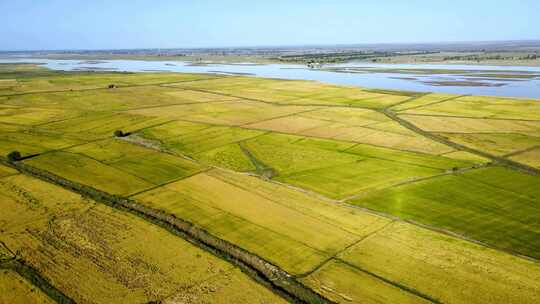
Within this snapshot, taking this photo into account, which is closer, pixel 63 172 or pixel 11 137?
pixel 63 172

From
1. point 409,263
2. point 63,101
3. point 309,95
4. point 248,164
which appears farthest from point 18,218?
point 309,95

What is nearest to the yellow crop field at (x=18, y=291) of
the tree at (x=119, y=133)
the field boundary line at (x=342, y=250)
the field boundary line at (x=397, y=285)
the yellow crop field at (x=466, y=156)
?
the field boundary line at (x=342, y=250)

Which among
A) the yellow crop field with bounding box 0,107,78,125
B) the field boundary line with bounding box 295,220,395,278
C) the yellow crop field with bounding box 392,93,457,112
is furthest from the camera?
the yellow crop field with bounding box 392,93,457,112

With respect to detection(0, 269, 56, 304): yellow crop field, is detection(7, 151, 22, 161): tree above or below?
above

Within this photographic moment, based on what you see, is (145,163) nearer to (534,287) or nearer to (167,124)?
(167,124)

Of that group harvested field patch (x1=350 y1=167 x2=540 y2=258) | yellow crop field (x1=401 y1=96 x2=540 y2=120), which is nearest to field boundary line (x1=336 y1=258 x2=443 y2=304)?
harvested field patch (x1=350 y1=167 x2=540 y2=258)

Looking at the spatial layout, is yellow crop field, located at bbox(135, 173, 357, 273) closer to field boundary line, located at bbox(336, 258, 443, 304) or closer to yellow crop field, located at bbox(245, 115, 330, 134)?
field boundary line, located at bbox(336, 258, 443, 304)
